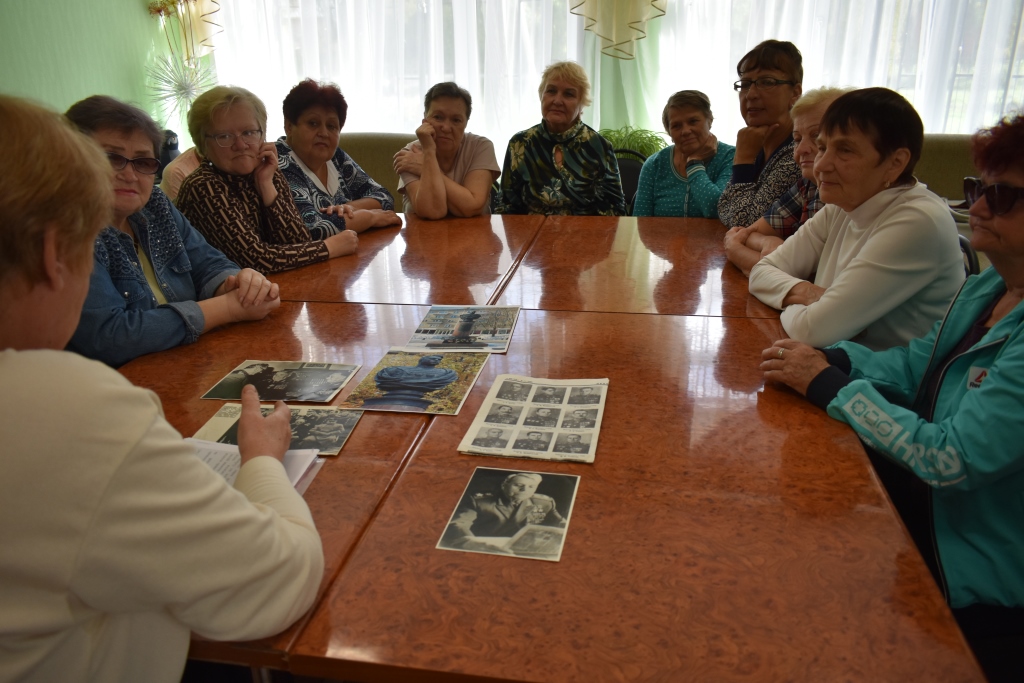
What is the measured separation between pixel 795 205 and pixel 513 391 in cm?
144

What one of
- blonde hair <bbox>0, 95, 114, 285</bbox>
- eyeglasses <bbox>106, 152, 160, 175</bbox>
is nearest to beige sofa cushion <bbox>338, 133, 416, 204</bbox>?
eyeglasses <bbox>106, 152, 160, 175</bbox>

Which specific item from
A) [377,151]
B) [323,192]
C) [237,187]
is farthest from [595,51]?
[237,187]

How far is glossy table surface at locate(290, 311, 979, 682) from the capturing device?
2.39 feet

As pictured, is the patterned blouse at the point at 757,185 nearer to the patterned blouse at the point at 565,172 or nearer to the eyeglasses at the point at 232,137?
the patterned blouse at the point at 565,172

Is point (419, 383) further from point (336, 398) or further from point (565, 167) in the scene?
point (565, 167)

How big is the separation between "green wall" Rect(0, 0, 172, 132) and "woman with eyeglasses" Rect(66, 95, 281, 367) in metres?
2.57

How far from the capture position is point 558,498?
3.29ft

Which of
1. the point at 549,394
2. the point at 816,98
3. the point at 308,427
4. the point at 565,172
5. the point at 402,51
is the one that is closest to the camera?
the point at 308,427

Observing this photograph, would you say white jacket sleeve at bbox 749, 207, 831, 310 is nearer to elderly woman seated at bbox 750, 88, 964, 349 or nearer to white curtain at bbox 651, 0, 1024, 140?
elderly woman seated at bbox 750, 88, 964, 349

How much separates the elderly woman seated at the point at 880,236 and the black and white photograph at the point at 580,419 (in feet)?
2.07

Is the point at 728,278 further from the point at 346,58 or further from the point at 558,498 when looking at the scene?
the point at 346,58

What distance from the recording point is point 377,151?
4664 millimetres

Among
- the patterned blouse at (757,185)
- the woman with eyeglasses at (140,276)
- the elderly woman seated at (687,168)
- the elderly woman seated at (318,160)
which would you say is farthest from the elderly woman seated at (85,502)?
the elderly woman seated at (687,168)

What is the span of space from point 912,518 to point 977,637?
0.30 m
